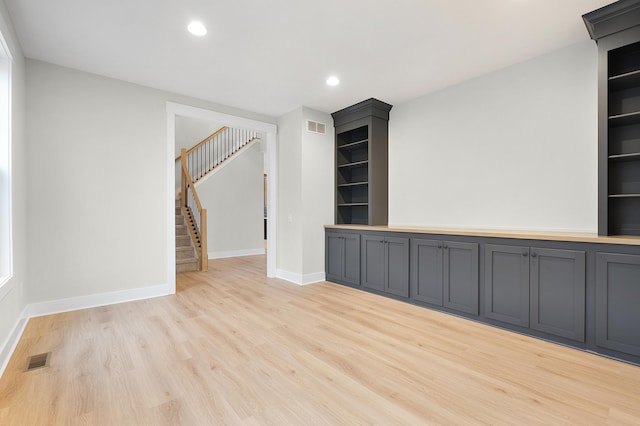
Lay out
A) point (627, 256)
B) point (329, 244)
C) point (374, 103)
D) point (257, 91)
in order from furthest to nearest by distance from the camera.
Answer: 1. point (329, 244)
2. point (374, 103)
3. point (257, 91)
4. point (627, 256)

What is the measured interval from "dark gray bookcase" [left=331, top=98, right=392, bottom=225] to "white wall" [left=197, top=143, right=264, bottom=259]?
351cm

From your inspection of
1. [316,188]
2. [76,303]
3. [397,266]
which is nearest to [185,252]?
[76,303]

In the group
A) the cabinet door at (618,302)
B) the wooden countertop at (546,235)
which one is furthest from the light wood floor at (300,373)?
the wooden countertop at (546,235)

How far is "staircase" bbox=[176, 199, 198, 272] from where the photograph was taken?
5770 mm

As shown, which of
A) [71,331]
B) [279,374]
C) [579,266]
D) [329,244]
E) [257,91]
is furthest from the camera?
[329,244]

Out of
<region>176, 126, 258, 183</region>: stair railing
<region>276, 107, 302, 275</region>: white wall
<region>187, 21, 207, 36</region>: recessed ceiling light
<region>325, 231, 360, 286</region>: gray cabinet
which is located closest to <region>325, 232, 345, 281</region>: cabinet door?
<region>325, 231, 360, 286</region>: gray cabinet

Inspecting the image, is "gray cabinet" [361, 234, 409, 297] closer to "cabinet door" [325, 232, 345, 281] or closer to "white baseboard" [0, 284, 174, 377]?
"cabinet door" [325, 232, 345, 281]

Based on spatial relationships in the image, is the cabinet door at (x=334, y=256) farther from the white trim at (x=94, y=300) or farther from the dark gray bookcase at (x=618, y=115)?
the dark gray bookcase at (x=618, y=115)

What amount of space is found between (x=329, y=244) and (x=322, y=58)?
2.78 m

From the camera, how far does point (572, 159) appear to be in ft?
9.78

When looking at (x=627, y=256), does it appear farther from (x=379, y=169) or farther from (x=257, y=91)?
(x=257, y=91)

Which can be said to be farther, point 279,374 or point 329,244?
point 329,244

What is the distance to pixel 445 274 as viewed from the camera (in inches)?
133

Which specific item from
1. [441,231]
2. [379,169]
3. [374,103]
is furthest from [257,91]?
[441,231]
